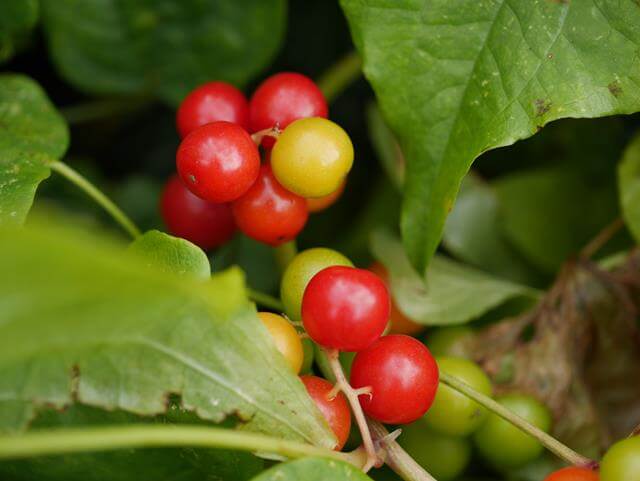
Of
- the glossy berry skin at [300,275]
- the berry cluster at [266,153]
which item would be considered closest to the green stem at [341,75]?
the berry cluster at [266,153]

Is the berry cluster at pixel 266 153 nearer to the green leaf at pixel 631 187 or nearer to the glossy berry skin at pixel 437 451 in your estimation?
the glossy berry skin at pixel 437 451

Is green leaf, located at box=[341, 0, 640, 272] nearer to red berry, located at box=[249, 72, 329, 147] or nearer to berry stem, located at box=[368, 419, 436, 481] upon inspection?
red berry, located at box=[249, 72, 329, 147]

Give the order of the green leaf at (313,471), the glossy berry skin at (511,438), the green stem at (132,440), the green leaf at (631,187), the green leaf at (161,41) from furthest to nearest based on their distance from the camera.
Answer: the green leaf at (161,41)
the green leaf at (631,187)
the glossy berry skin at (511,438)
the green leaf at (313,471)
the green stem at (132,440)

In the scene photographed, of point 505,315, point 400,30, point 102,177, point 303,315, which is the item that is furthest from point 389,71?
point 102,177

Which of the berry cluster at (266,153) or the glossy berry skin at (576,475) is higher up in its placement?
the berry cluster at (266,153)

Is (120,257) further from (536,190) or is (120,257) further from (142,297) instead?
(536,190)

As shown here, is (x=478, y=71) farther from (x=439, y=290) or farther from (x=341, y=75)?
(x=341, y=75)

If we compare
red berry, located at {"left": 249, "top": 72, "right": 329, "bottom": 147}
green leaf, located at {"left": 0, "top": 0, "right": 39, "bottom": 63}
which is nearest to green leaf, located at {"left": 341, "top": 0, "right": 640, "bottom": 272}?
red berry, located at {"left": 249, "top": 72, "right": 329, "bottom": 147}
